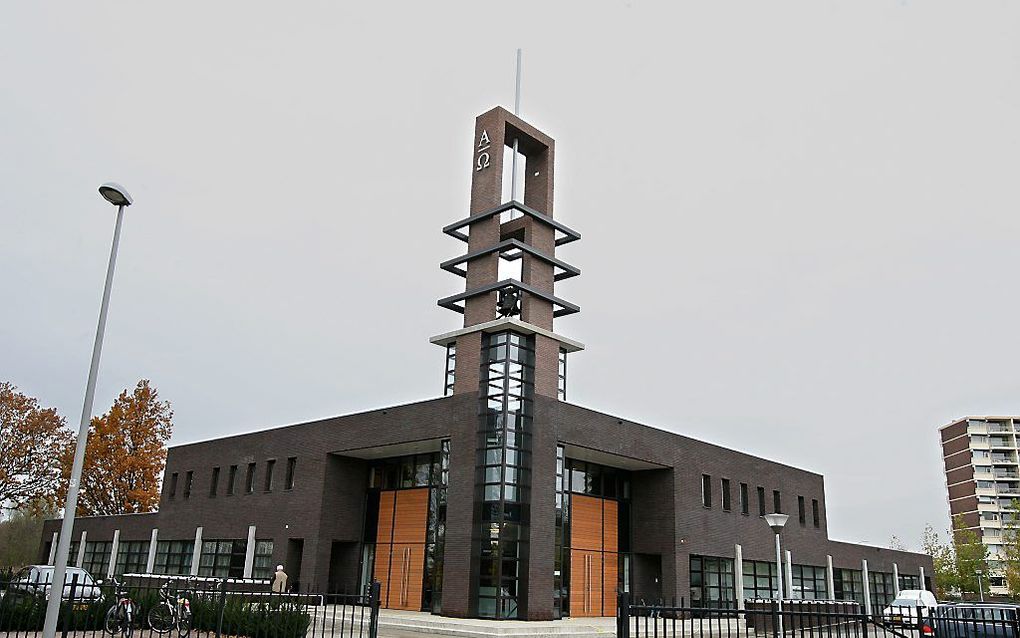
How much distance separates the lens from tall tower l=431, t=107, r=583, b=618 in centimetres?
2700

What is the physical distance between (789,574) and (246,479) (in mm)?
26021

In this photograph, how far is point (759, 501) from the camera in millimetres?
39625

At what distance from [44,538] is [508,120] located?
38763 mm

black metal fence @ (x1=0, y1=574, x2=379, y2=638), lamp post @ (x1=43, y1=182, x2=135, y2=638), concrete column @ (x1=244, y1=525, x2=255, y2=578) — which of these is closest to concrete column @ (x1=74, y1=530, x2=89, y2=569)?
concrete column @ (x1=244, y1=525, x2=255, y2=578)

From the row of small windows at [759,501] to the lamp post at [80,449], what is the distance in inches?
1071

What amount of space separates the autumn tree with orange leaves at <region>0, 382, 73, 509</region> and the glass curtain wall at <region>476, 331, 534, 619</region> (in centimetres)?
3437

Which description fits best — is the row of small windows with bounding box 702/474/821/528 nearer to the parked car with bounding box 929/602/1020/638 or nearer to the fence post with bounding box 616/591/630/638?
the parked car with bounding box 929/602/1020/638

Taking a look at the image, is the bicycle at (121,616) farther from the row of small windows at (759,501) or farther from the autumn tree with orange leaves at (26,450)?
the autumn tree with orange leaves at (26,450)

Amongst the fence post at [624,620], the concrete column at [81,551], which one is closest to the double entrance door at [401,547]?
Answer: the fence post at [624,620]

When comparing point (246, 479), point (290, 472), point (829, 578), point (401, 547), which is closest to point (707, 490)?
point (829, 578)

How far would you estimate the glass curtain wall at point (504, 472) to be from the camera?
26641 millimetres

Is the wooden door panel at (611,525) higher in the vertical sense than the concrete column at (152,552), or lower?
higher

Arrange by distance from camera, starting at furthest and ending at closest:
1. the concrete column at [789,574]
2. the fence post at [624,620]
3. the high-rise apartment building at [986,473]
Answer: the high-rise apartment building at [986,473] → the concrete column at [789,574] → the fence post at [624,620]

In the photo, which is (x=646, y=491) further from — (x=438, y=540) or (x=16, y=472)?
(x=16, y=472)
